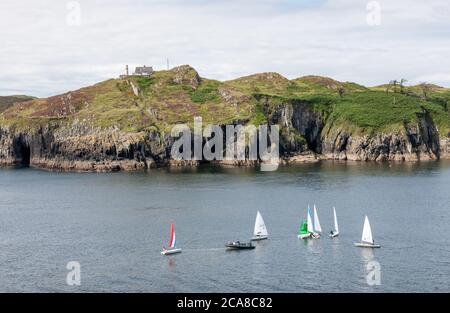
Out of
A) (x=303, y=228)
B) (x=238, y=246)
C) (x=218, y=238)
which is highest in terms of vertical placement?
(x=303, y=228)

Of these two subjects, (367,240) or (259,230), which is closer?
(367,240)

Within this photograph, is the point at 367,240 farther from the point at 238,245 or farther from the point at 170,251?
the point at 170,251

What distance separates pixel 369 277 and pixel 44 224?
241 ft

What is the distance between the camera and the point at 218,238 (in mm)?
117375

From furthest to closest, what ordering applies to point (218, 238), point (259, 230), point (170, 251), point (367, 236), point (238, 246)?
point (259, 230) < point (218, 238) < point (367, 236) < point (238, 246) < point (170, 251)

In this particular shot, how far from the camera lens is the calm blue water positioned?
90.9 meters

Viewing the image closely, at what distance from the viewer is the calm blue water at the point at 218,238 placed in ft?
298

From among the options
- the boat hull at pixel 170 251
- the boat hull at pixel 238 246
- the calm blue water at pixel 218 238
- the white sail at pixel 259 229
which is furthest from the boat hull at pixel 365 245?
the boat hull at pixel 170 251

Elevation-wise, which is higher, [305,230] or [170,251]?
[305,230]

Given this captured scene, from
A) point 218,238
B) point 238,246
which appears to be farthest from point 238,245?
point 218,238

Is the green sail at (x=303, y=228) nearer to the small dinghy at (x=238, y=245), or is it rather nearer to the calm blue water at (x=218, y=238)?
the calm blue water at (x=218, y=238)

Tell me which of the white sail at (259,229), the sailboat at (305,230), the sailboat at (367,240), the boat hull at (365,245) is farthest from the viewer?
the white sail at (259,229)
